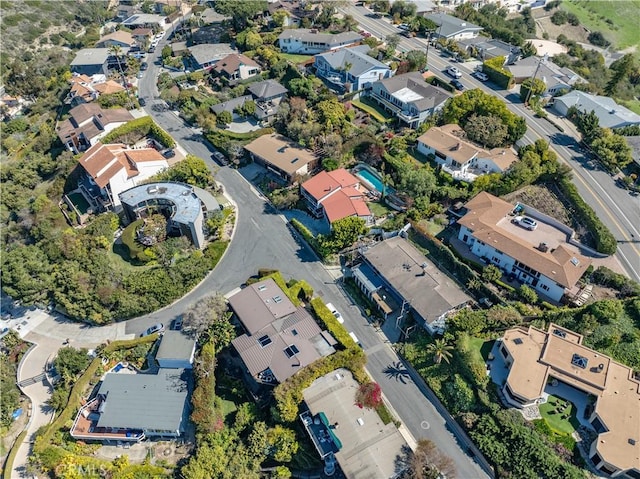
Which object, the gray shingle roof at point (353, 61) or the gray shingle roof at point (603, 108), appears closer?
the gray shingle roof at point (603, 108)

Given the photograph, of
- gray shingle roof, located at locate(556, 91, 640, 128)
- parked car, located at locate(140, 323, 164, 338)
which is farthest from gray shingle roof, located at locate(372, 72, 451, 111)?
parked car, located at locate(140, 323, 164, 338)

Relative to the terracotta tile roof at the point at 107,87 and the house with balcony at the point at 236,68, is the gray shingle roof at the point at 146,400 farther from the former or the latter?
the house with balcony at the point at 236,68

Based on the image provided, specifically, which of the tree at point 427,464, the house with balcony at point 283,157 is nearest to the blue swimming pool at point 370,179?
the house with balcony at point 283,157

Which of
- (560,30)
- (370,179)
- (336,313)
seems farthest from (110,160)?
(560,30)

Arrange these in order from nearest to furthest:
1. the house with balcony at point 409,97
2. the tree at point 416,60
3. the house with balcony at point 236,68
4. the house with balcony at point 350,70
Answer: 1. the house with balcony at point 409,97
2. the house with balcony at point 350,70
3. the tree at point 416,60
4. the house with balcony at point 236,68

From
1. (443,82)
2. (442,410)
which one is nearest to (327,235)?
(442,410)

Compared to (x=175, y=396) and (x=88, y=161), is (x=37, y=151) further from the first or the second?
(x=175, y=396)

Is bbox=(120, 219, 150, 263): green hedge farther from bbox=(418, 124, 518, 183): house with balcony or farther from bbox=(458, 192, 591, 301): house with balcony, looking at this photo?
bbox=(418, 124, 518, 183): house with balcony
